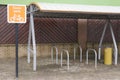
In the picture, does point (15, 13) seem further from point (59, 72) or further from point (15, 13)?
point (59, 72)

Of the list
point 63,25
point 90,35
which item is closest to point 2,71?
point 63,25

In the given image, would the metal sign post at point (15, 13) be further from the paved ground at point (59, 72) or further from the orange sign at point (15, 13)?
the paved ground at point (59, 72)

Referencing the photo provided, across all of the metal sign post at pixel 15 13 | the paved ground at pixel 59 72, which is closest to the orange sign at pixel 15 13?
the metal sign post at pixel 15 13

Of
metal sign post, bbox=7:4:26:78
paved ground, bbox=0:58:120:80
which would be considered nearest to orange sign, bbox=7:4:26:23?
metal sign post, bbox=7:4:26:78

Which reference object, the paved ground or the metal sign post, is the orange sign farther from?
the paved ground

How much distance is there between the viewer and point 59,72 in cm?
972

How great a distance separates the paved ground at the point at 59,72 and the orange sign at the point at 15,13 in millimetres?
1776

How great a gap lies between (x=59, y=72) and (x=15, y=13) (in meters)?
2.63

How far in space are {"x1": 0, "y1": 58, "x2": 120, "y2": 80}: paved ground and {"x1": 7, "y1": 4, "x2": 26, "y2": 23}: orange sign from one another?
1776 millimetres

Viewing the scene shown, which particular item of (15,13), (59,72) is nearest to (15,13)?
(15,13)

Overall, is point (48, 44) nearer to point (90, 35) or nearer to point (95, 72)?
point (90, 35)

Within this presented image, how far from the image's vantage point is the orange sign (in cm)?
835

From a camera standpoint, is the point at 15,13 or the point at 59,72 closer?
the point at 15,13

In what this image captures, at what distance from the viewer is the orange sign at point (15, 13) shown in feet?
27.4
